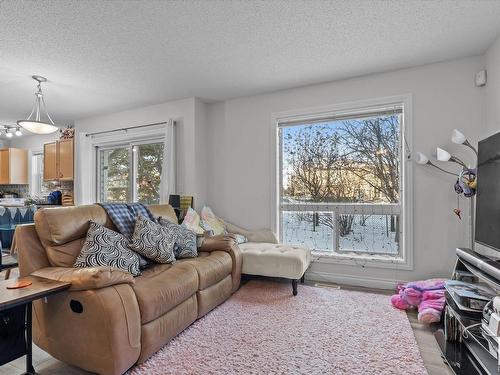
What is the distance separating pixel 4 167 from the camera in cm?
618

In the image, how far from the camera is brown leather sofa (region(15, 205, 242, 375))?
157cm

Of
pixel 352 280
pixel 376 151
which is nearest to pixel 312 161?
pixel 376 151

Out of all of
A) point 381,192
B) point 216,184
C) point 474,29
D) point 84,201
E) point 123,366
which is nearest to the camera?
point 123,366

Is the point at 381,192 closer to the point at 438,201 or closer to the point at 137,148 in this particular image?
the point at 438,201

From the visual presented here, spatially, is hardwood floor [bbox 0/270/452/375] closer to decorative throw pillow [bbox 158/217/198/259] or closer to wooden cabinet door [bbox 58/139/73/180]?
decorative throw pillow [bbox 158/217/198/259]

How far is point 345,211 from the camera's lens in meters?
3.42

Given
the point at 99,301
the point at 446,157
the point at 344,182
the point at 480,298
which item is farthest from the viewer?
the point at 344,182

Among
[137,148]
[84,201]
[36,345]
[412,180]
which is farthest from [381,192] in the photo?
[84,201]

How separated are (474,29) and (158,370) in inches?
141

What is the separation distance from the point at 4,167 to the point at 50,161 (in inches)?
66.4

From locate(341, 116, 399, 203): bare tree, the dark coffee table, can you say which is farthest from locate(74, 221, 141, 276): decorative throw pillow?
locate(341, 116, 399, 203): bare tree

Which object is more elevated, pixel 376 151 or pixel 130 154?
pixel 130 154

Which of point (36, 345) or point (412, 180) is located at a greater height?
point (412, 180)

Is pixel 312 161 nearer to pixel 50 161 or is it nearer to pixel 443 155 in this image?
pixel 443 155
